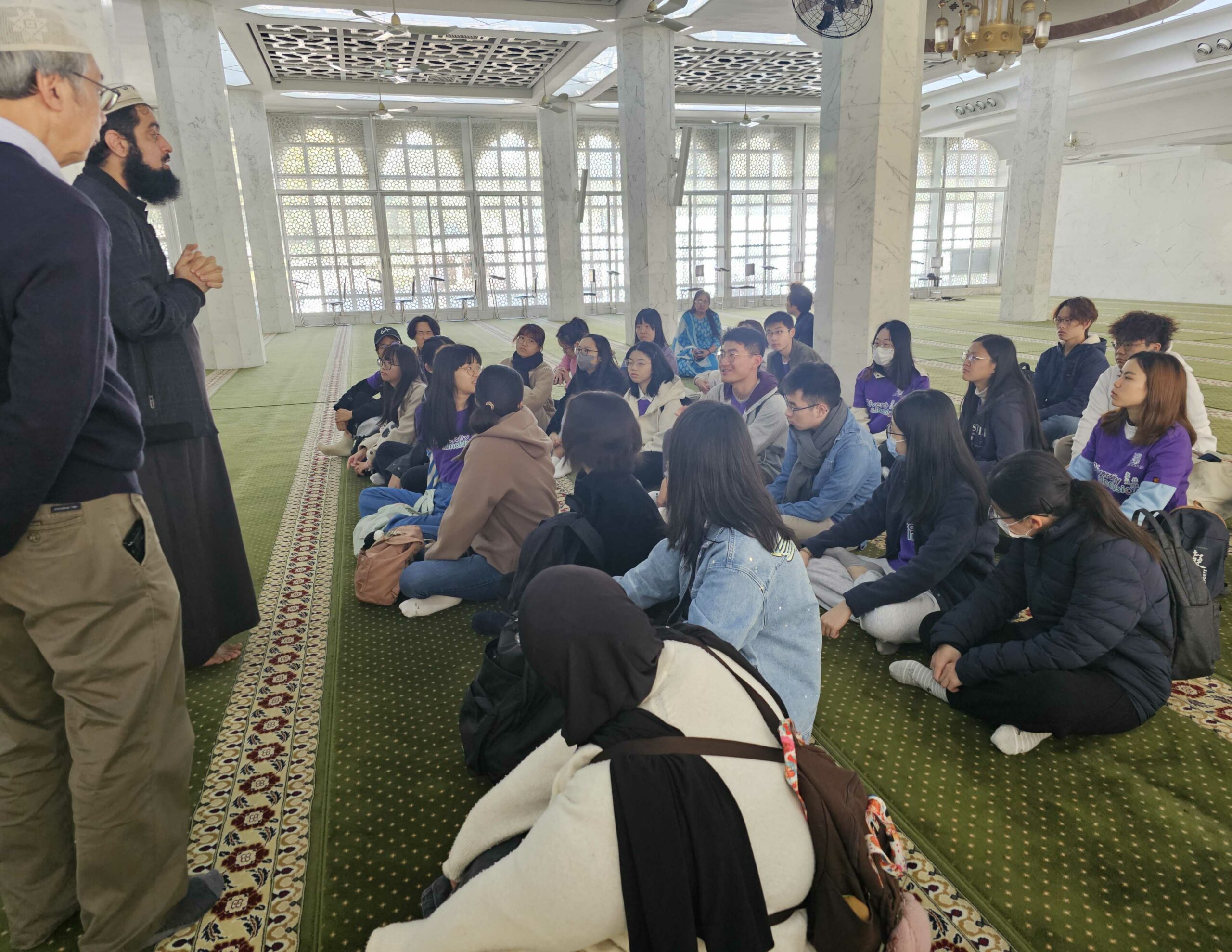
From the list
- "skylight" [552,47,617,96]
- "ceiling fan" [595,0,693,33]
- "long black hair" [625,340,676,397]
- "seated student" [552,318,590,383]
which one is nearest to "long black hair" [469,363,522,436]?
"long black hair" [625,340,676,397]

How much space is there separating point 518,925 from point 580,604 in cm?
45

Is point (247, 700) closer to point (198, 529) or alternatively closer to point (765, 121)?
point (198, 529)

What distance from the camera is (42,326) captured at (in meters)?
1.10

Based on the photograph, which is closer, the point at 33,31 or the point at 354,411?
the point at 33,31

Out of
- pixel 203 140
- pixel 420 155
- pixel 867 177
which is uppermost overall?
pixel 420 155

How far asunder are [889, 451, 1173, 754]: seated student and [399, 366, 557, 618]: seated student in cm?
142

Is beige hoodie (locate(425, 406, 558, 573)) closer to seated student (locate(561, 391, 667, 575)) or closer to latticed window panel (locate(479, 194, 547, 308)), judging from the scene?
seated student (locate(561, 391, 667, 575))

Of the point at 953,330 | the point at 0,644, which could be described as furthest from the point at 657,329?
the point at 953,330

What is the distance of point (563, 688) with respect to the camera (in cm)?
113

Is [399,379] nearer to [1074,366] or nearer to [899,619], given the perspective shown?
[899,619]

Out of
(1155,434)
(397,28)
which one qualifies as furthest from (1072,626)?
(397,28)

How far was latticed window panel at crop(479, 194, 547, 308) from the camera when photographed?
646 inches

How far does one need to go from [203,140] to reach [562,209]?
6.50 m

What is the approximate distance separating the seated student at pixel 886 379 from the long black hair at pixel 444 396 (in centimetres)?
212
